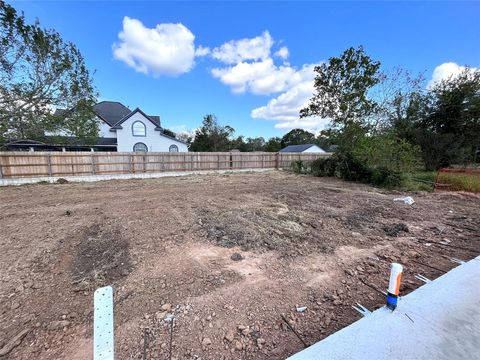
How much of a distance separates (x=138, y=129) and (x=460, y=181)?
21.0 meters

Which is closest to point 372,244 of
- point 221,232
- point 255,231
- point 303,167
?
point 255,231

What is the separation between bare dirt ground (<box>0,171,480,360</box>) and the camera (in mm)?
1793

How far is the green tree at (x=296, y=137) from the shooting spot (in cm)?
4962

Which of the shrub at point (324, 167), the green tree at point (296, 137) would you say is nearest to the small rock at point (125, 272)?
the shrub at point (324, 167)

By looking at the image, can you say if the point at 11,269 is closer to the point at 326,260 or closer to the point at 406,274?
the point at 326,260

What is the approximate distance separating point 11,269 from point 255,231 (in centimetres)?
333

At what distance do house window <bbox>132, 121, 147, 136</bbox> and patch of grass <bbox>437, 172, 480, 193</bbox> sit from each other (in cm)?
2015

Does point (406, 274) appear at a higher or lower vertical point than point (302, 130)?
lower

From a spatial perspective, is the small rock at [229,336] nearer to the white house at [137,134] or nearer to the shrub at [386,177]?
the shrub at [386,177]

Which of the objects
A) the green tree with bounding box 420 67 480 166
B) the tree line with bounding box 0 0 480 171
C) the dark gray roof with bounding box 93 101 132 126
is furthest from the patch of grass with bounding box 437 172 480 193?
the dark gray roof with bounding box 93 101 132 126

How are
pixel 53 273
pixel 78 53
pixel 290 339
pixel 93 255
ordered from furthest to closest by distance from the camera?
pixel 78 53, pixel 93 255, pixel 53 273, pixel 290 339

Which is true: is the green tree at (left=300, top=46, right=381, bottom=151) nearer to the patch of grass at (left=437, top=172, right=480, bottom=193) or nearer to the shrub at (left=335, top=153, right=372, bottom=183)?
the shrub at (left=335, top=153, right=372, bottom=183)

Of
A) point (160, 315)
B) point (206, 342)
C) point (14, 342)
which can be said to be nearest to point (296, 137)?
point (160, 315)

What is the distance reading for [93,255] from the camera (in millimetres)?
3021
